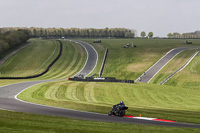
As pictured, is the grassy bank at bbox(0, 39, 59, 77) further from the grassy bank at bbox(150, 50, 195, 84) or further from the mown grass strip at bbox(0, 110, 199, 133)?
the mown grass strip at bbox(0, 110, 199, 133)

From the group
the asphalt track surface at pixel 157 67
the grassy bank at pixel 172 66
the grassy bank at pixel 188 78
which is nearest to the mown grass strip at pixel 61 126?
the grassy bank at pixel 188 78

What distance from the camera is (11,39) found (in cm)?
14425

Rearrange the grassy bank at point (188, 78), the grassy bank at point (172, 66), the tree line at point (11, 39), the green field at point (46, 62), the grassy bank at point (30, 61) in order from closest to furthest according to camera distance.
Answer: the grassy bank at point (188, 78) → the grassy bank at point (172, 66) → the green field at point (46, 62) → the grassy bank at point (30, 61) → the tree line at point (11, 39)

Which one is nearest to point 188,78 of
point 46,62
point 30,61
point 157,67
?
point 157,67

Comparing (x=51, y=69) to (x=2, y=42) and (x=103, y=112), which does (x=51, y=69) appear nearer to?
(x=2, y=42)

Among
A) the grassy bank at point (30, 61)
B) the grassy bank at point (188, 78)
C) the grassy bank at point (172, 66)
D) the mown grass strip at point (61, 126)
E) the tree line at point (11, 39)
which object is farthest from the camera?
the tree line at point (11, 39)

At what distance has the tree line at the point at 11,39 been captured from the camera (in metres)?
134

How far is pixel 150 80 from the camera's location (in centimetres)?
8881

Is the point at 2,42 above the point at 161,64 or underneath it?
above

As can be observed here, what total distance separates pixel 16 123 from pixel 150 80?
68775mm

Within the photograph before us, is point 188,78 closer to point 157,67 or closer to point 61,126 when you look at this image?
Answer: point 157,67

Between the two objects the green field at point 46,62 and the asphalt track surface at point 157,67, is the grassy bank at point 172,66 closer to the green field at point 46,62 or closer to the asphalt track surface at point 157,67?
the asphalt track surface at point 157,67

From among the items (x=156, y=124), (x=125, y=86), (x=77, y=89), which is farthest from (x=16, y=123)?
(x=125, y=86)

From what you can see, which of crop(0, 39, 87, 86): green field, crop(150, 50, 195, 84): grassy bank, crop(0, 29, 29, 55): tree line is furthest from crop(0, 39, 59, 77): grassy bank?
crop(150, 50, 195, 84): grassy bank
